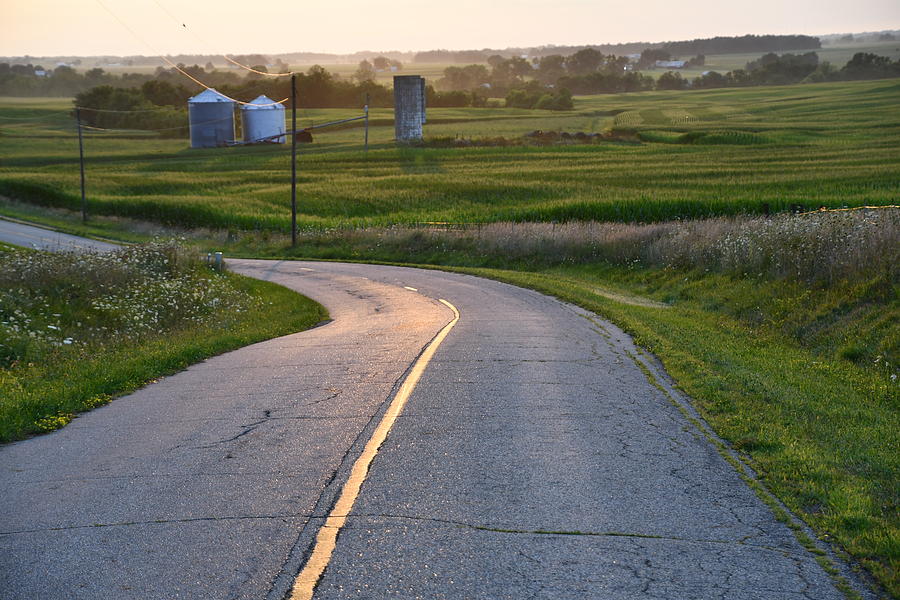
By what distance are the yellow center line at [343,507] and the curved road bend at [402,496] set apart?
0.21 feet

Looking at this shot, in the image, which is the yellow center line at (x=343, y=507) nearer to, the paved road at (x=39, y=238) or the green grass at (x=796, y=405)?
the green grass at (x=796, y=405)

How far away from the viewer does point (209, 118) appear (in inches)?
3846

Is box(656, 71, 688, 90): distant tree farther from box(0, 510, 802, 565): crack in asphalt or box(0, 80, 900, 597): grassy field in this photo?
box(0, 510, 802, 565): crack in asphalt

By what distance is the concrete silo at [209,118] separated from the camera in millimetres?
97125

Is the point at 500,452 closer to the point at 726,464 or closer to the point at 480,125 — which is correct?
the point at 726,464

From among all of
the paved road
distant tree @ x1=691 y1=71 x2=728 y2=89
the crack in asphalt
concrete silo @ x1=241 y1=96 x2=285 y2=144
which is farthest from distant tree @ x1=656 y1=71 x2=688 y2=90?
the crack in asphalt

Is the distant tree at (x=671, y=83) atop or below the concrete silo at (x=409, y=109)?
atop

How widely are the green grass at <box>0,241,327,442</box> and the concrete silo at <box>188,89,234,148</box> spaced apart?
80.1 meters

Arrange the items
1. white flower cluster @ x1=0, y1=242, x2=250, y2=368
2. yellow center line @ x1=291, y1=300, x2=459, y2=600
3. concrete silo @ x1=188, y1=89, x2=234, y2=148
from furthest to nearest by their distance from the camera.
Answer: concrete silo @ x1=188, y1=89, x2=234, y2=148 → white flower cluster @ x1=0, y1=242, x2=250, y2=368 → yellow center line @ x1=291, y1=300, x2=459, y2=600

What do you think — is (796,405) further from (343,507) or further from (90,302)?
(90,302)

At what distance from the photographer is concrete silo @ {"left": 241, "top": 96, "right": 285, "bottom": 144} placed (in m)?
97.9

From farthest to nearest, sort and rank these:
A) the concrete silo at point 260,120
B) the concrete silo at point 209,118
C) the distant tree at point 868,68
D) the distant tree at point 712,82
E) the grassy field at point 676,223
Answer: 1. the distant tree at point 712,82
2. the distant tree at point 868,68
3. the concrete silo at point 260,120
4. the concrete silo at point 209,118
5. the grassy field at point 676,223

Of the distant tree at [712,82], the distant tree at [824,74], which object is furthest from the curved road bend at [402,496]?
the distant tree at [712,82]

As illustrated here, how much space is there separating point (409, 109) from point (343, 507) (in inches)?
3520
